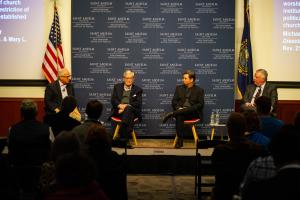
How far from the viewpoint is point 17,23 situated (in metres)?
8.61

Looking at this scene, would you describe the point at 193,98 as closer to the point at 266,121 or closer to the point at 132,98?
the point at 132,98

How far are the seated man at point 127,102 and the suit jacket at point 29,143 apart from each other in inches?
126

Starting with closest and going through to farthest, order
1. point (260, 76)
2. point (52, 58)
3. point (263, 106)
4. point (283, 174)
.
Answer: point (283, 174) < point (263, 106) < point (260, 76) < point (52, 58)

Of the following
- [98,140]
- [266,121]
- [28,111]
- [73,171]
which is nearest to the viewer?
[73,171]

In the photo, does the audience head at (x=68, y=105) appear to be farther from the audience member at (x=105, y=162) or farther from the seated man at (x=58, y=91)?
the seated man at (x=58, y=91)

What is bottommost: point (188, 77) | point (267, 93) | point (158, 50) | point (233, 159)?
point (233, 159)

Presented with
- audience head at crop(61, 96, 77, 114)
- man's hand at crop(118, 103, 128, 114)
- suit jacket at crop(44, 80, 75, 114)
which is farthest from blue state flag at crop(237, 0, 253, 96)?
audience head at crop(61, 96, 77, 114)

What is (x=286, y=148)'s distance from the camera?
279cm

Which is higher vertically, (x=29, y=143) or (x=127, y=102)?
(x=127, y=102)

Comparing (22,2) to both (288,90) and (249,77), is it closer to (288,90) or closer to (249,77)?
(249,77)

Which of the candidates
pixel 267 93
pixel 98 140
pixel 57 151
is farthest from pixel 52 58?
pixel 57 151

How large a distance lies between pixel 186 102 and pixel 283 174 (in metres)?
5.50

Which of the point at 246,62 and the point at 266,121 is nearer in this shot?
the point at 266,121

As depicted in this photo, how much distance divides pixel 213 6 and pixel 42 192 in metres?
6.15
